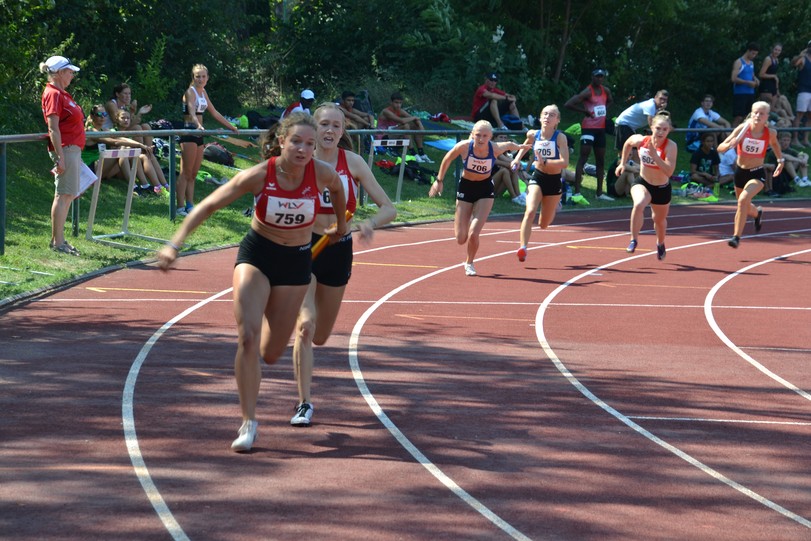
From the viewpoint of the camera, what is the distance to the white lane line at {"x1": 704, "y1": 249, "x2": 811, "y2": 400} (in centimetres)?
940

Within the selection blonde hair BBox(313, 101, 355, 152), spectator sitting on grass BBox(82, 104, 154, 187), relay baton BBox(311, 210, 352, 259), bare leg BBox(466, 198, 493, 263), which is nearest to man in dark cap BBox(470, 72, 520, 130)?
spectator sitting on grass BBox(82, 104, 154, 187)

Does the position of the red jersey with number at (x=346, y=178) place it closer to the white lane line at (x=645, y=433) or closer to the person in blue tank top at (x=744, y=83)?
the white lane line at (x=645, y=433)

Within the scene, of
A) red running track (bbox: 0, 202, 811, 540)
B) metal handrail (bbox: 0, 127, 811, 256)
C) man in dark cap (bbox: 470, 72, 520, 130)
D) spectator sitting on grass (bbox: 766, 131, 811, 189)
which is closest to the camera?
red running track (bbox: 0, 202, 811, 540)

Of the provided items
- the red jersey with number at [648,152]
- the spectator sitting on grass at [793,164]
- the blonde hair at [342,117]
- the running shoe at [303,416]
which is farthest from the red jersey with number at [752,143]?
the running shoe at [303,416]

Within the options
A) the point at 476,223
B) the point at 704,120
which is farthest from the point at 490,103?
the point at 476,223

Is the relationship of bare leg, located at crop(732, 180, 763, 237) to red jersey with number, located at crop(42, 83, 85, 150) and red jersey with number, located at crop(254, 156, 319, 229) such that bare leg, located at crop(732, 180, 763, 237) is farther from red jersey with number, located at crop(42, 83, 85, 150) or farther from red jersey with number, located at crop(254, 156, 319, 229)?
red jersey with number, located at crop(254, 156, 319, 229)

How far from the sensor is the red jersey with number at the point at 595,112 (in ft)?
71.7

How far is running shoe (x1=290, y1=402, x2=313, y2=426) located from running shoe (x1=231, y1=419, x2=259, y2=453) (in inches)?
23.0

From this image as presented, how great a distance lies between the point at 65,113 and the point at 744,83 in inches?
619

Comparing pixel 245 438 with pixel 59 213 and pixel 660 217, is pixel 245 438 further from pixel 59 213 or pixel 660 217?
pixel 660 217

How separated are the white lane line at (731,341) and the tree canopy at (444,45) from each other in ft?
36.7

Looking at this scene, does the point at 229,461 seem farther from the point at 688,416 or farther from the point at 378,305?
the point at 378,305

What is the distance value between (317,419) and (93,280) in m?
5.81

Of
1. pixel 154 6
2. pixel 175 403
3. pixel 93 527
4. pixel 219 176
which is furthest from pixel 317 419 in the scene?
pixel 154 6
